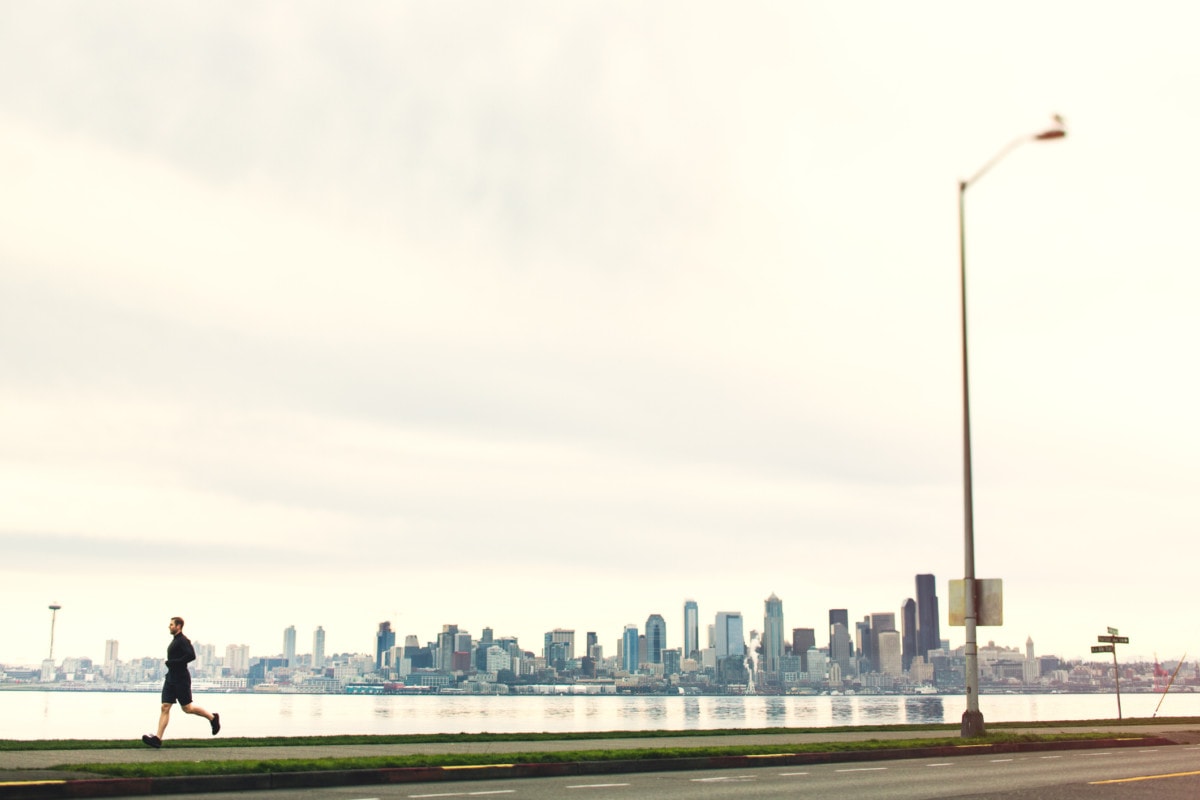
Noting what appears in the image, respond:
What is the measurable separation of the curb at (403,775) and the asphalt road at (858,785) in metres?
0.24

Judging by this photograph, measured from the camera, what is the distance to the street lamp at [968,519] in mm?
25000

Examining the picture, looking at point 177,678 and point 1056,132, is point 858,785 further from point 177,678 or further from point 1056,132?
point 1056,132

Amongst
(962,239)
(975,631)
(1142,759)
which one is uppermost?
(962,239)

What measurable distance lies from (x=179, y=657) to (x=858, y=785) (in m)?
10.1

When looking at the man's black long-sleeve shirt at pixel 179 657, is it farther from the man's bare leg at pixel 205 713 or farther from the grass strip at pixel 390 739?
the grass strip at pixel 390 739

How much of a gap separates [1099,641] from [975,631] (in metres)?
15.4

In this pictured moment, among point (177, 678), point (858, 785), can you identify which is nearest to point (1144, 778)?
point (858, 785)

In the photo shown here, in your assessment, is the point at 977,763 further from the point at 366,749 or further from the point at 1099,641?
the point at 1099,641

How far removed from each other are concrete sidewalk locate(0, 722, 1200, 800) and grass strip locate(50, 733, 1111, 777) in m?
0.19

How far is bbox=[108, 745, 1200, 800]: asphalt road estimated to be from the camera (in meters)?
13.7

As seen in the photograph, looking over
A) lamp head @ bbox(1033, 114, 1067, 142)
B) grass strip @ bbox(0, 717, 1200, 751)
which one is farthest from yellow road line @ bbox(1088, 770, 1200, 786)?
lamp head @ bbox(1033, 114, 1067, 142)

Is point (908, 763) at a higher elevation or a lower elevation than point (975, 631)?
lower

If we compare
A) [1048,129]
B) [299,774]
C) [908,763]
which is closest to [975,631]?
[908,763]

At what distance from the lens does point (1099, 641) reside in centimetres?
3841
